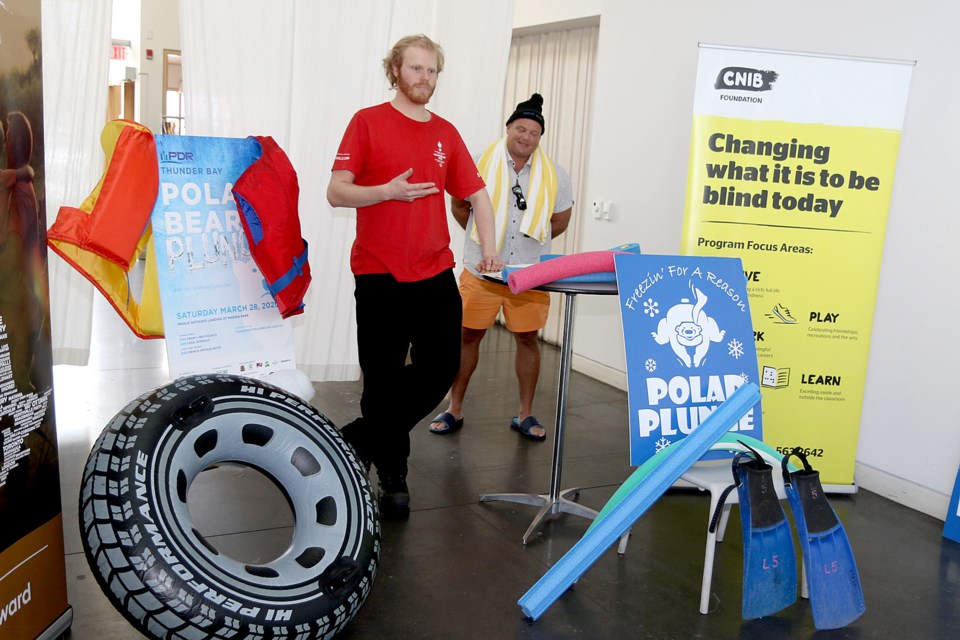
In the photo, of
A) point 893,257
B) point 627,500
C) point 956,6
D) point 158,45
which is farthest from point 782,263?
point 158,45

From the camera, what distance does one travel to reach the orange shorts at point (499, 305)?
386 cm

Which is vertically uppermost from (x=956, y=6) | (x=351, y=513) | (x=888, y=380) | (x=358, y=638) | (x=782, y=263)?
(x=956, y=6)

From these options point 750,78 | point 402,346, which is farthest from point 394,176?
point 750,78

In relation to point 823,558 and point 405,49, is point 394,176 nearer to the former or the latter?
point 405,49

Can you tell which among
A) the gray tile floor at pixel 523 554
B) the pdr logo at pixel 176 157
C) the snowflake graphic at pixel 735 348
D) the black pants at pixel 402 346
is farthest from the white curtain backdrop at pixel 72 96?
the snowflake graphic at pixel 735 348

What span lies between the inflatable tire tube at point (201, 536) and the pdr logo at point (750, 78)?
2158mm

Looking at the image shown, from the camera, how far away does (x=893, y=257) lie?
3.51m

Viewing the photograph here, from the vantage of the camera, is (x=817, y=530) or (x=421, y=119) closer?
(x=817, y=530)

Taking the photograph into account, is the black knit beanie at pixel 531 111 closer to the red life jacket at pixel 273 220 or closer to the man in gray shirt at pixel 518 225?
the man in gray shirt at pixel 518 225

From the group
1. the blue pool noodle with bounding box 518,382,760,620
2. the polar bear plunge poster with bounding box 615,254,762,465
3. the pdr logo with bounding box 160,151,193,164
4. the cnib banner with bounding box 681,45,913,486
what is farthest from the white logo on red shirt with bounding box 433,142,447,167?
the blue pool noodle with bounding box 518,382,760,620

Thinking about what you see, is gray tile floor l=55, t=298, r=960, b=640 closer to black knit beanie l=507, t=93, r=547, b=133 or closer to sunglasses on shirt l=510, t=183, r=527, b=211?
sunglasses on shirt l=510, t=183, r=527, b=211

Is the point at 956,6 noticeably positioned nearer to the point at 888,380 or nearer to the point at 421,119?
the point at 888,380

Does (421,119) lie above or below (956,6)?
below

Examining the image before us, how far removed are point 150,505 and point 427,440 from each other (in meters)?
2.01
